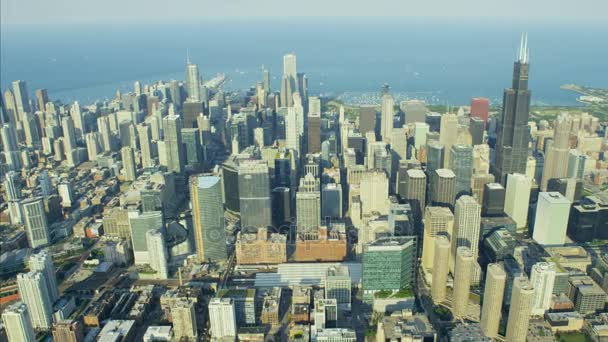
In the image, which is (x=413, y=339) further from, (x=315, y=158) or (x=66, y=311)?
(x=315, y=158)

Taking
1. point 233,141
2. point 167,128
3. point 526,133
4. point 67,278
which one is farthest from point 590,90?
point 67,278

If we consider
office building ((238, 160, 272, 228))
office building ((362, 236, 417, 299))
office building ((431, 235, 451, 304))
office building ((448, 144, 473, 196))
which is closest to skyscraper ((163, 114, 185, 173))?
office building ((238, 160, 272, 228))

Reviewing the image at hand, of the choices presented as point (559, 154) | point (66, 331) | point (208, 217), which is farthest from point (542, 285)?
point (66, 331)

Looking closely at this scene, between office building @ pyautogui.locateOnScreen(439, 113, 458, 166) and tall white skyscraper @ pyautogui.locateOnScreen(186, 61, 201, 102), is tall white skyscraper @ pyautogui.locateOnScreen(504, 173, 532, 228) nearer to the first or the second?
office building @ pyautogui.locateOnScreen(439, 113, 458, 166)

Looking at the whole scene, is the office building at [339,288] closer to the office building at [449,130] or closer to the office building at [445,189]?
the office building at [445,189]

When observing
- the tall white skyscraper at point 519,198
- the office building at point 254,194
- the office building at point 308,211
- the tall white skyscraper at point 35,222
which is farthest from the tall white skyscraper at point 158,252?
the tall white skyscraper at point 519,198

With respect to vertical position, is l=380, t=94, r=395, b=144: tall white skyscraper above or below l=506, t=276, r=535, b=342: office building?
above
